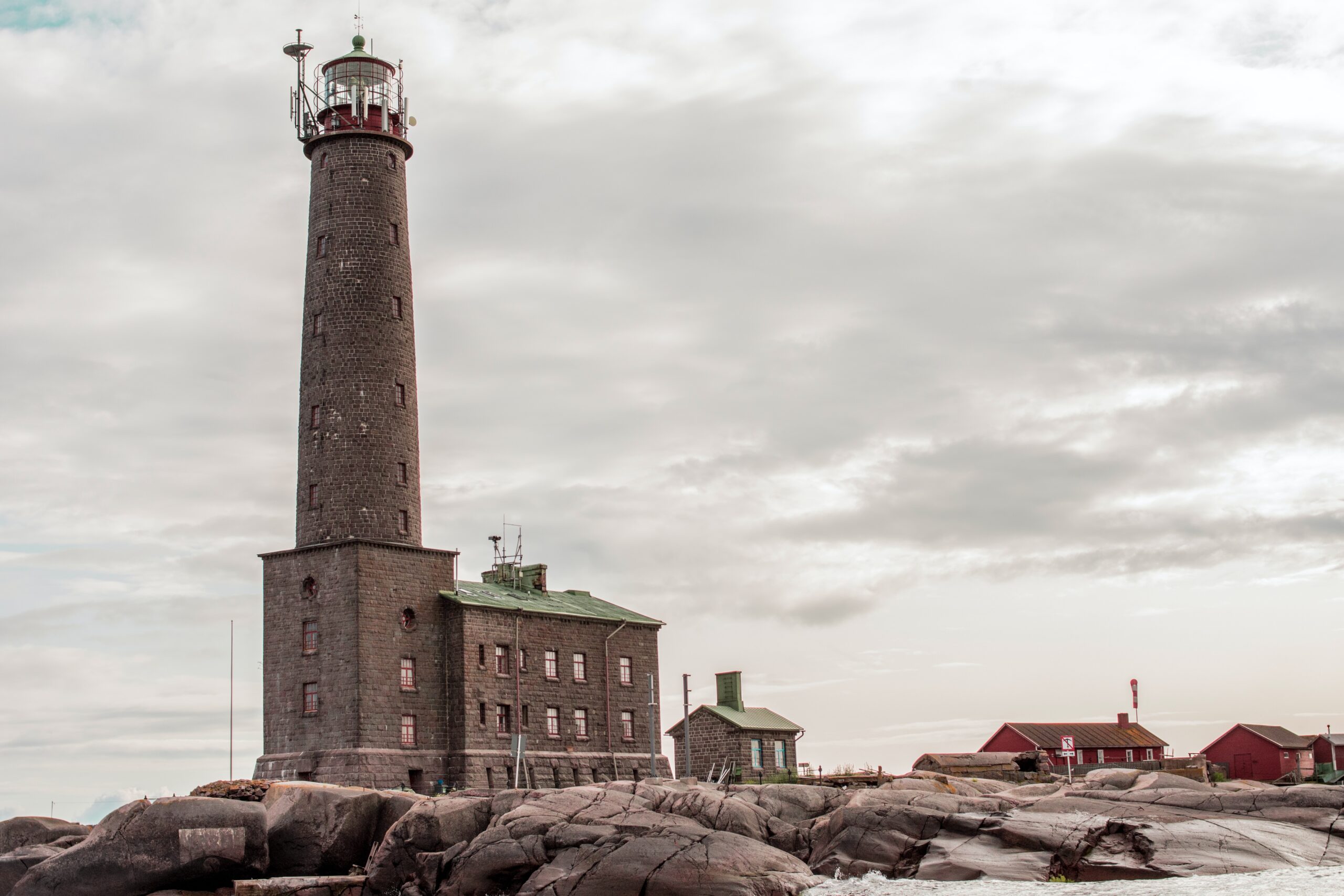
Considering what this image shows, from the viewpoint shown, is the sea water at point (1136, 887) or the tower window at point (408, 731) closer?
the sea water at point (1136, 887)

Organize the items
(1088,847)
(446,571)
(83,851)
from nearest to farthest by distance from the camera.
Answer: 1. (1088,847)
2. (83,851)
3. (446,571)

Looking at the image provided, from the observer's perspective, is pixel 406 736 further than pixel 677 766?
No

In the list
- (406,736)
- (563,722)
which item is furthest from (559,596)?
(406,736)

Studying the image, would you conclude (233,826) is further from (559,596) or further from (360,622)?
(559,596)

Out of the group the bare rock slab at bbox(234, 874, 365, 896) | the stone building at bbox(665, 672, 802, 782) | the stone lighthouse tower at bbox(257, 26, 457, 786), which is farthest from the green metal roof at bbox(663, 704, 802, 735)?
the bare rock slab at bbox(234, 874, 365, 896)

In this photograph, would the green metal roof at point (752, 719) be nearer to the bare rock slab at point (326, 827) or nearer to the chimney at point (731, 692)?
the chimney at point (731, 692)

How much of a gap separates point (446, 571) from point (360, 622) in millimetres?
3798

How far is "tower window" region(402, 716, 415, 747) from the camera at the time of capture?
147 ft

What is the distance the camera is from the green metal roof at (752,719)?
5656 centimetres

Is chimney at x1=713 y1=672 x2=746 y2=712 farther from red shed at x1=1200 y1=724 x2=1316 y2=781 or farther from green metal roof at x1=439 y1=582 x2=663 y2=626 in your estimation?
red shed at x1=1200 y1=724 x2=1316 y2=781

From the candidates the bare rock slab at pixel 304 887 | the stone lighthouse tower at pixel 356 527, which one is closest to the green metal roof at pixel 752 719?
the stone lighthouse tower at pixel 356 527

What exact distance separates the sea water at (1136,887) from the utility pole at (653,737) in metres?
24.3

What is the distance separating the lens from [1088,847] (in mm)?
25516

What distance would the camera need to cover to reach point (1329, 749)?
211 ft
